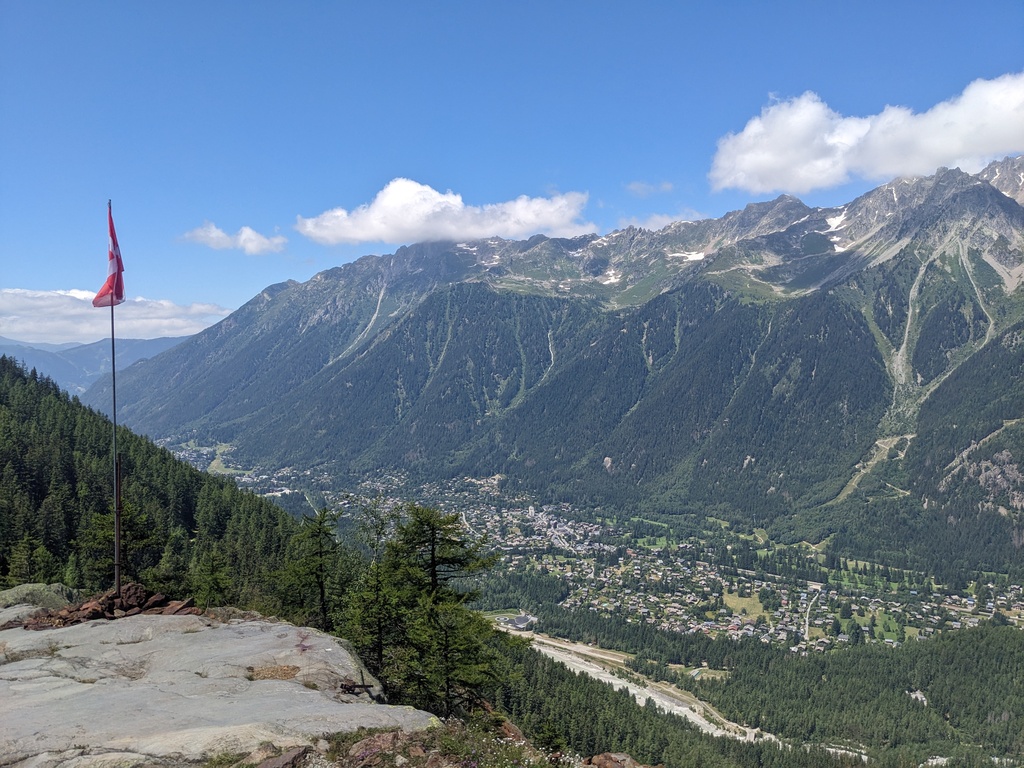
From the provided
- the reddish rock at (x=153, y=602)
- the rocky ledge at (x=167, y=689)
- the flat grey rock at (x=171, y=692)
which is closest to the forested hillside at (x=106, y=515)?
the reddish rock at (x=153, y=602)

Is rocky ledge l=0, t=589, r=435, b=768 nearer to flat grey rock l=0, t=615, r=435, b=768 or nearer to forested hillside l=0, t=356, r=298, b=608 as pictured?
flat grey rock l=0, t=615, r=435, b=768

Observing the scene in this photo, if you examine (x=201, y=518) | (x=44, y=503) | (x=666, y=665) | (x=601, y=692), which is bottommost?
(x=666, y=665)

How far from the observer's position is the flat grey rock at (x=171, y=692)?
1792 centimetres

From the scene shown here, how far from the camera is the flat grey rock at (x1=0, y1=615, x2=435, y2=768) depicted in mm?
17922

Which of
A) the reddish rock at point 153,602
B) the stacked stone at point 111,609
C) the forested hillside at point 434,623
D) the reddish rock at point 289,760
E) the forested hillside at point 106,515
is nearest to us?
the reddish rock at point 289,760

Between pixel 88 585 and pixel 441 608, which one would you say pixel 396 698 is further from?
pixel 88 585

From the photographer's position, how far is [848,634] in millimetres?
155375

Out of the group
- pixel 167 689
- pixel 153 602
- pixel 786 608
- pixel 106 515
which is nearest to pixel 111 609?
pixel 153 602

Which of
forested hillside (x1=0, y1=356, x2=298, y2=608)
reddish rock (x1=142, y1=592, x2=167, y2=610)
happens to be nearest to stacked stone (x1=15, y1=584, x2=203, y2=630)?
reddish rock (x1=142, y1=592, x2=167, y2=610)

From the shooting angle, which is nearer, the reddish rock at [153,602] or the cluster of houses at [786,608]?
the reddish rock at [153,602]

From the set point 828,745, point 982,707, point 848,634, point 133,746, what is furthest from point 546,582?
point 133,746

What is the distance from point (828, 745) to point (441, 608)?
361 ft

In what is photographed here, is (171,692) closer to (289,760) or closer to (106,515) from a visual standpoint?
(289,760)

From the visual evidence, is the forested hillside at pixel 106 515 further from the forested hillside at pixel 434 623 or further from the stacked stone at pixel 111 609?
the stacked stone at pixel 111 609
